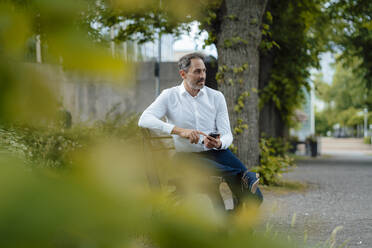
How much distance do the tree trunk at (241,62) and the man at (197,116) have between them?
11.2 ft

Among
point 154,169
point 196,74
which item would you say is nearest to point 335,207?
point 196,74

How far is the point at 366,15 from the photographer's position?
1199 centimetres

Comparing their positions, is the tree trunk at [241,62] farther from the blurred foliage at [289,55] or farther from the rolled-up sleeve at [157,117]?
the rolled-up sleeve at [157,117]

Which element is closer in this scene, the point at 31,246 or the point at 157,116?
the point at 31,246

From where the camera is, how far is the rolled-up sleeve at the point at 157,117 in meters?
3.67

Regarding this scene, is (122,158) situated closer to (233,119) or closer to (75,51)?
(75,51)

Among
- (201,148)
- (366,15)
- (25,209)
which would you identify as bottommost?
(201,148)

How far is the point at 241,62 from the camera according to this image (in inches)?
290

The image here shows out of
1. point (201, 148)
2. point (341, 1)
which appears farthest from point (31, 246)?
point (341, 1)

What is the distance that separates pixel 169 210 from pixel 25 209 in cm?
14

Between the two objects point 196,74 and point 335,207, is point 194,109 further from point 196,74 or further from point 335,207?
point 335,207

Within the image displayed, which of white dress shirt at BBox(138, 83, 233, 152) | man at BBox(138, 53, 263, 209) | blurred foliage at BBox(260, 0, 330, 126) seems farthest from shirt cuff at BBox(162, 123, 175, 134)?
blurred foliage at BBox(260, 0, 330, 126)

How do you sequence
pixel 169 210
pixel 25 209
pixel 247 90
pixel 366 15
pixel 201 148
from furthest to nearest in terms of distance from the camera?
pixel 366 15, pixel 247 90, pixel 201 148, pixel 169 210, pixel 25 209

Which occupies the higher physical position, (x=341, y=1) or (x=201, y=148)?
(x=341, y=1)
